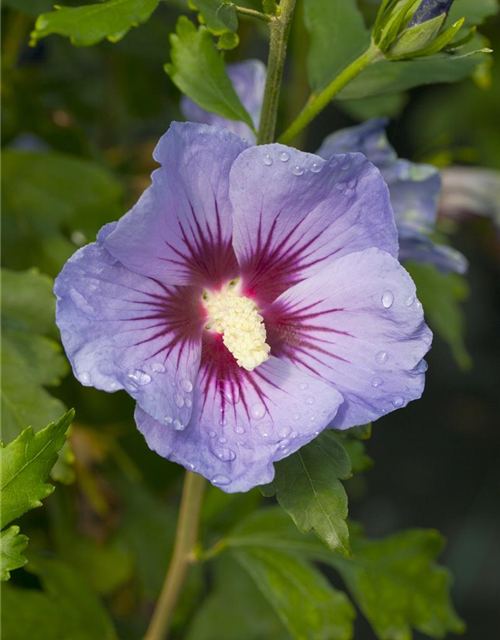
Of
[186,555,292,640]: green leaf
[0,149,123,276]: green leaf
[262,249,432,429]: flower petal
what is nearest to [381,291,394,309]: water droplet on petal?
[262,249,432,429]: flower petal

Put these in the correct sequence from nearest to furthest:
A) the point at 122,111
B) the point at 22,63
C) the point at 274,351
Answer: the point at 274,351, the point at 22,63, the point at 122,111

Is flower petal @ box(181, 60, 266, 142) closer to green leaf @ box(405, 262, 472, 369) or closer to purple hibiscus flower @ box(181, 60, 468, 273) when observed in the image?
purple hibiscus flower @ box(181, 60, 468, 273)

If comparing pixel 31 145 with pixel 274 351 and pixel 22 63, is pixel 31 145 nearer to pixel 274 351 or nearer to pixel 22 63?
pixel 22 63

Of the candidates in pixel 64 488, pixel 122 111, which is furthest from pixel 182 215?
pixel 122 111

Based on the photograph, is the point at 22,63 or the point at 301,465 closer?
the point at 301,465

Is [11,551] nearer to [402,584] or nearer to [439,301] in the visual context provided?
[402,584]

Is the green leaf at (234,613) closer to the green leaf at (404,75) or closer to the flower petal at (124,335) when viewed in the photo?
the flower petal at (124,335)

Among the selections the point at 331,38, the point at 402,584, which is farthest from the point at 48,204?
the point at 402,584
